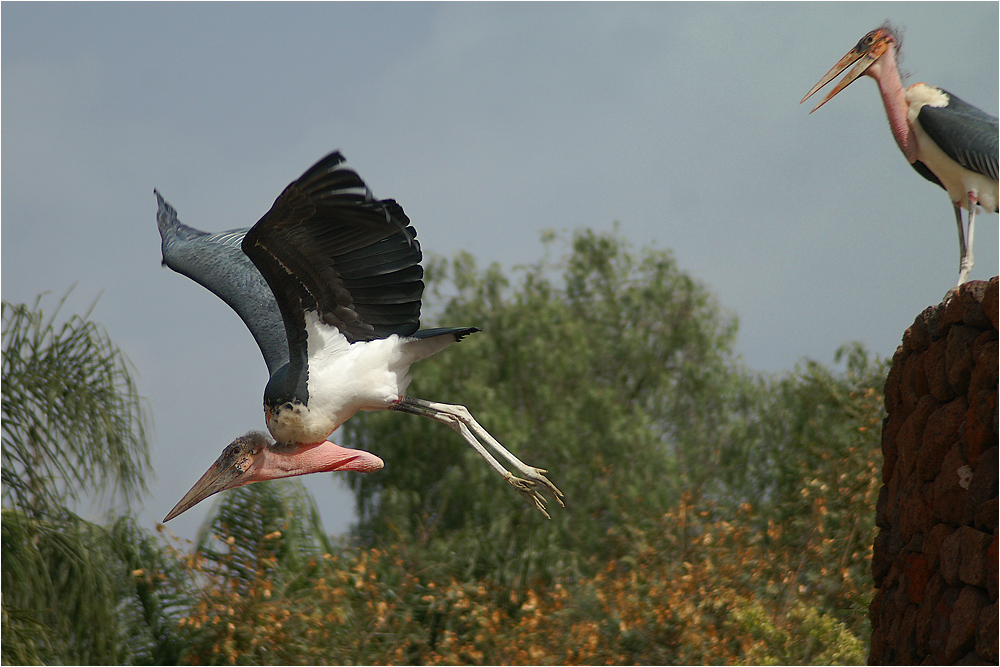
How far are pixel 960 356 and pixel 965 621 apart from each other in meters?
0.84

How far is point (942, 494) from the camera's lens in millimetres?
3422

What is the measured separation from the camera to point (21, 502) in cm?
659

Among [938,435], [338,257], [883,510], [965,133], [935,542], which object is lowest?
[935,542]

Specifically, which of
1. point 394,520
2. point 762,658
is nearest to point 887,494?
point 762,658

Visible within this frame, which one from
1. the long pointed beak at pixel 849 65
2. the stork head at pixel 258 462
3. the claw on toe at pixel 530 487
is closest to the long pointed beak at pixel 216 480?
the stork head at pixel 258 462

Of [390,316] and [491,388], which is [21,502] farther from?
[491,388]

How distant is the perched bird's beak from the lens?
4.47m

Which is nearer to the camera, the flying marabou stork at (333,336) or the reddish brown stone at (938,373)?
the flying marabou stork at (333,336)

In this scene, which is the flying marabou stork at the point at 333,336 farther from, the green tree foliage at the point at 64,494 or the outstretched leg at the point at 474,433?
the green tree foliage at the point at 64,494

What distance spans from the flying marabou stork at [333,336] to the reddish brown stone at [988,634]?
1.30 meters

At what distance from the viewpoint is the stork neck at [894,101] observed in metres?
4.45

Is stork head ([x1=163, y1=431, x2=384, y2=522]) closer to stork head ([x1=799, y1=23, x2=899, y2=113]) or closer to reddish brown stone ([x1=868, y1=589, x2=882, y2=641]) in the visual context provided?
reddish brown stone ([x1=868, y1=589, x2=882, y2=641])

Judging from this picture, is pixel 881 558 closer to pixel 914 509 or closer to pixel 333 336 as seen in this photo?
pixel 914 509

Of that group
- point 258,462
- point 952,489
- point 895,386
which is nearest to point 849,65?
point 895,386
